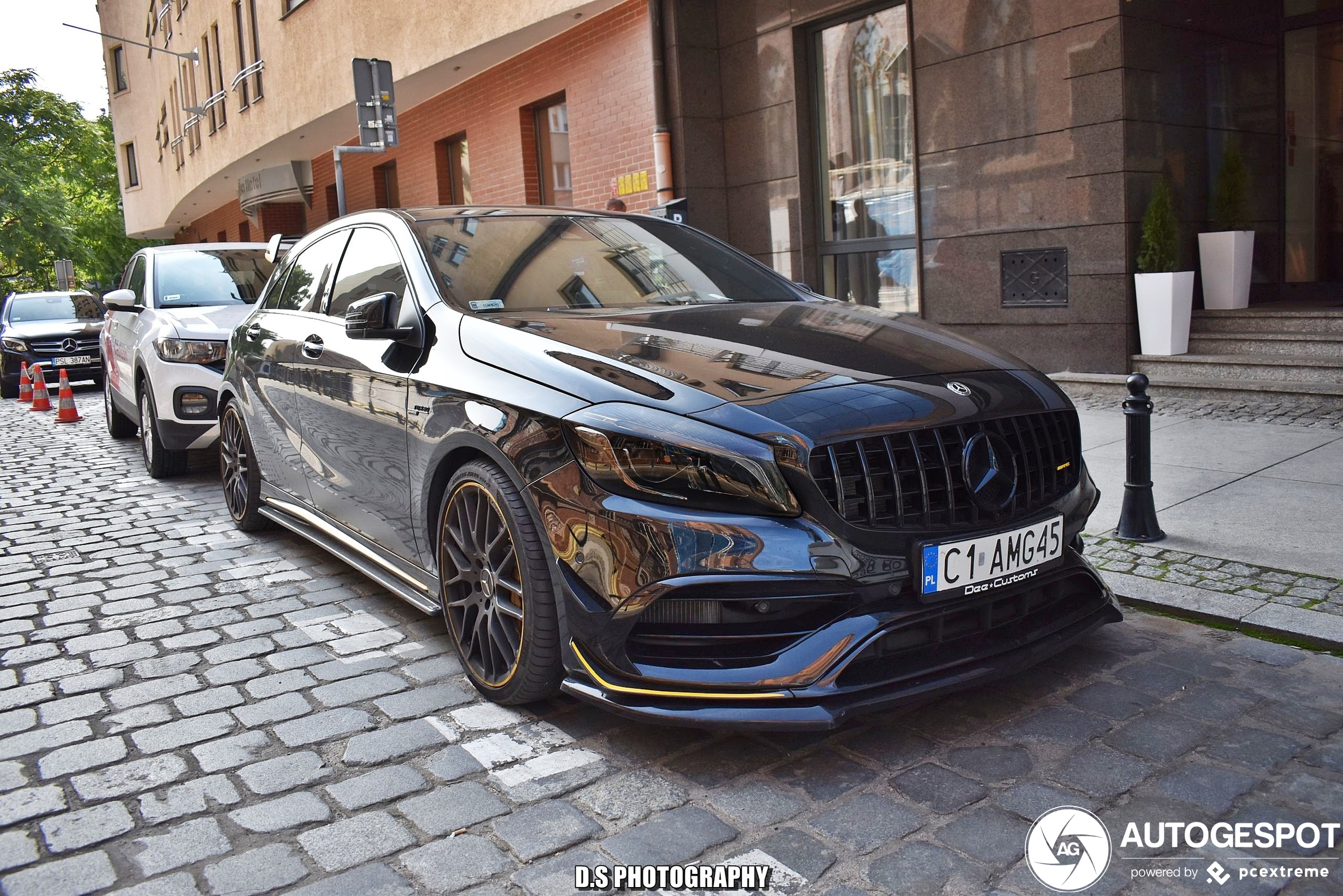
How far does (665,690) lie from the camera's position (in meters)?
2.87

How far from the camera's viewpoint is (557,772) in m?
3.00

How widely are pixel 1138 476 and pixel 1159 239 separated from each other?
13.6ft

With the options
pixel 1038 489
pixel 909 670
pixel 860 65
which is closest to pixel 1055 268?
pixel 860 65

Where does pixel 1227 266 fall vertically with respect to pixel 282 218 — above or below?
below

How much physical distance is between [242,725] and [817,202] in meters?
9.18

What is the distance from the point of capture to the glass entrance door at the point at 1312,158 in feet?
32.7

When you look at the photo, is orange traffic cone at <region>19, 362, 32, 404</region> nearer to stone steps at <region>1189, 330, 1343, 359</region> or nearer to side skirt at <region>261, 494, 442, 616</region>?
side skirt at <region>261, 494, 442, 616</region>

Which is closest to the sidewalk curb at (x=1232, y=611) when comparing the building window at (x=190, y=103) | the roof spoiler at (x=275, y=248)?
the roof spoiler at (x=275, y=248)

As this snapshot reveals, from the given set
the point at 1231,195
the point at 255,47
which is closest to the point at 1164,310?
the point at 1231,195

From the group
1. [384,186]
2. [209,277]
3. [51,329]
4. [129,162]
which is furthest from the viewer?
[129,162]

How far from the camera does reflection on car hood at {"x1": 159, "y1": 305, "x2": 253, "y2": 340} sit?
7.80 metres

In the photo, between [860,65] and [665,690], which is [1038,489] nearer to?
[665,690]

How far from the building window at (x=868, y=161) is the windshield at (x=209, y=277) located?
5.23 m

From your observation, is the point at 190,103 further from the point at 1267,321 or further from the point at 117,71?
the point at 1267,321
